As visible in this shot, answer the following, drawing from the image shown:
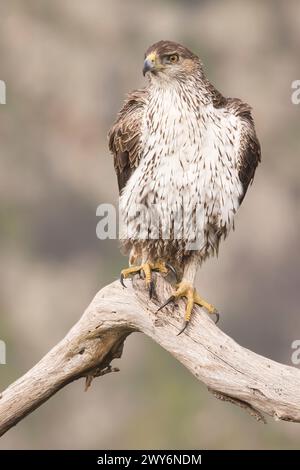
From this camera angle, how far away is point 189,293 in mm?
4973

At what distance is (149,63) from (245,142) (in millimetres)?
588

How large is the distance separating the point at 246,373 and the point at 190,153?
93 centimetres

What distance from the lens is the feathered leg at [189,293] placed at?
4.90m

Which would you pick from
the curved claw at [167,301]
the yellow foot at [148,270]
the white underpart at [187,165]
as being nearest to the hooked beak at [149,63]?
the white underpart at [187,165]

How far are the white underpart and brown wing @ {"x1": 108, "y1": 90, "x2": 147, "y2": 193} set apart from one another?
2.5 inches

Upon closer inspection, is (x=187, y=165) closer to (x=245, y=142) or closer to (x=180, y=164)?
(x=180, y=164)

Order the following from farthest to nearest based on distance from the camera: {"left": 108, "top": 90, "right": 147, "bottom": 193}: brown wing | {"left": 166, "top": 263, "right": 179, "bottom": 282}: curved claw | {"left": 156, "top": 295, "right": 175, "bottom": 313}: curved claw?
{"left": 166, "top": 263, "right": 179, "bottom": 282}: curved claw → {"left": 108, "top": 90, "right": 147, "bottom": 193}: brown wing → {"left": 156, "top": 295, "right": 175, "bottom": 313}: curved claw

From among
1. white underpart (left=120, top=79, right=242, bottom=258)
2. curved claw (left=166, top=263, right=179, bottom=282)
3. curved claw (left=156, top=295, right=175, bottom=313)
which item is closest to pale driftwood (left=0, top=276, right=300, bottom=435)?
curved claw (left=156, top=295, right=175, bottom=313)

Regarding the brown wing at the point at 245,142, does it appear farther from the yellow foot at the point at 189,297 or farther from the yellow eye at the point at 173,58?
the yellow foot at the point at 189,297

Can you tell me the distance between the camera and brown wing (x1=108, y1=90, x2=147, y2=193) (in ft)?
16.5

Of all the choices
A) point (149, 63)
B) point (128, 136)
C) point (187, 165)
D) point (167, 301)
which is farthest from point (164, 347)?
point (149, 63)

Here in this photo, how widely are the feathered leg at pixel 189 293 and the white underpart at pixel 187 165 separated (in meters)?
0.17

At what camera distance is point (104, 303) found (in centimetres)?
495

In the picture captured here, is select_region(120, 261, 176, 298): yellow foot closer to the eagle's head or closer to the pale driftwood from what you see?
the pale driftwood
